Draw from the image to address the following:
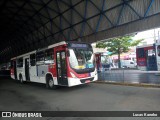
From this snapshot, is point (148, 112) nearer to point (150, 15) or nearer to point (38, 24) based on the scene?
point (150, 15)

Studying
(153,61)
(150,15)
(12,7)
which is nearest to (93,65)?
(150,15)

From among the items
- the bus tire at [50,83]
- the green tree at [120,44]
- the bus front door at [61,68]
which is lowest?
the bus tire at [50,83]

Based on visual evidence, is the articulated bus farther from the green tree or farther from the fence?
the green tree

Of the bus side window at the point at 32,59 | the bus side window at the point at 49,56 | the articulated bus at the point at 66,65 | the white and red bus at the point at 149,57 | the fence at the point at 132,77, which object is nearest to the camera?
the articulated bus at the point at 66,65

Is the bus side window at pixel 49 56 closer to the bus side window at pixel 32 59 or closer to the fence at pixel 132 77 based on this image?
the bus side window at pixel 32 59

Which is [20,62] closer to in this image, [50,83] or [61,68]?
[50,83]

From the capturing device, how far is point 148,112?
195 inches

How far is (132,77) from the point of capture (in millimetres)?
10125

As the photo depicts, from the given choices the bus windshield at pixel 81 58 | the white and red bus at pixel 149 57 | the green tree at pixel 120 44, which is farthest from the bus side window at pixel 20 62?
the green tree at pixel 120 44

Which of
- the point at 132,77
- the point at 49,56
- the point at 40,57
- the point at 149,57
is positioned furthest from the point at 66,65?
the point at 149,57

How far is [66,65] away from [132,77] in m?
4.58

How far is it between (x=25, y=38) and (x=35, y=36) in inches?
201

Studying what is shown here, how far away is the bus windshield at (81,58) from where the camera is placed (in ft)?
29.6

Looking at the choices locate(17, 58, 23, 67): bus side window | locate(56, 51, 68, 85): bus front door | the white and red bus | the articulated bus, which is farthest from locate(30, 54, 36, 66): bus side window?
the white and red bus
